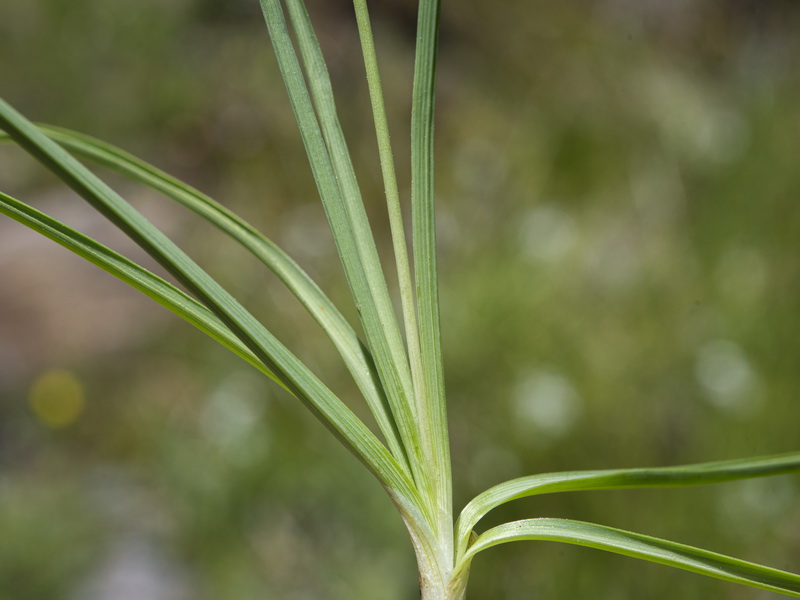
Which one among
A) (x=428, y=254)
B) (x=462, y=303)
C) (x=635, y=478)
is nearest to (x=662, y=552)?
(x=635, y=478)

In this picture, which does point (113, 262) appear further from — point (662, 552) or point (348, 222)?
point (662, 552)

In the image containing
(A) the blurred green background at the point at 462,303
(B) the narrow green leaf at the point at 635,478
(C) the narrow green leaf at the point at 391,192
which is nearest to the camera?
(B) the narrow green leaf at the point at 635,478

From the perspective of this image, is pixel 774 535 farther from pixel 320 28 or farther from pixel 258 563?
pixel 320 28

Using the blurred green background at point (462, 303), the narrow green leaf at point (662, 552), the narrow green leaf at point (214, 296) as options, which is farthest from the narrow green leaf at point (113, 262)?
the blurred green background at point (462, 303)

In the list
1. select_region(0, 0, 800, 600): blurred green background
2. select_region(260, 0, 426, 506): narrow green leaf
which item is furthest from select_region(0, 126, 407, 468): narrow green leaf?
select_region(0, 0, 800, 600): blurred green background

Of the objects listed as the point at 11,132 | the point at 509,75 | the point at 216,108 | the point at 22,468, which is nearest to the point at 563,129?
the point at 509,75

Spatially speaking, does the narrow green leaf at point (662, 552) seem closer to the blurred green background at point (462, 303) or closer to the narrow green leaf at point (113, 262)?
the narrow green leaf at point (113, 262)
